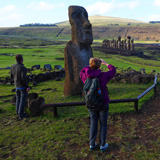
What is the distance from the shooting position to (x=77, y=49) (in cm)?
1045

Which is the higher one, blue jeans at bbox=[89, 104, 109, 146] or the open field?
blue jeans at bbox=[89, 104, 109, 146]

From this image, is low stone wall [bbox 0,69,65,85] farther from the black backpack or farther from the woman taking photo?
the black backpack

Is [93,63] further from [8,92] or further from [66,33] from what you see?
[66,33]

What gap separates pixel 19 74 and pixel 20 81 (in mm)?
251

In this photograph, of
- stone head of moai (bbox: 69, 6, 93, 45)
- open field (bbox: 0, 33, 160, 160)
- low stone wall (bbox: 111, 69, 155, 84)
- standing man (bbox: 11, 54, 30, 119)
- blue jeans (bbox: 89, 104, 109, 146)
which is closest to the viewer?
blue jeans (bbox: 89, 104, 109, 146)

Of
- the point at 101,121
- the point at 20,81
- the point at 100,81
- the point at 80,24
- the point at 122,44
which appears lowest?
the point at 122,44

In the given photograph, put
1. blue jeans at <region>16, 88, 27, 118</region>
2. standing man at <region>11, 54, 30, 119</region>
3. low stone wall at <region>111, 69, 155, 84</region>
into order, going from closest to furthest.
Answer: standing man at <region>11, 54, 30, 119</region>, blue jeans at <region>16, 88, 27, 118</region>, low stone wall at <region>111, 69, 155, 84</region>

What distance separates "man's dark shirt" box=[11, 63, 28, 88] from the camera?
7180 mm

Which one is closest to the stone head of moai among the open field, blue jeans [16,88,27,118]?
the open field

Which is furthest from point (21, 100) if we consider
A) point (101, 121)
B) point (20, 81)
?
point (101, 121)

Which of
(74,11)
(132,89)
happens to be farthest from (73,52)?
(132,89)

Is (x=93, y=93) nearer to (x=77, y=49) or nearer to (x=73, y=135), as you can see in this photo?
(x=73, y=135)

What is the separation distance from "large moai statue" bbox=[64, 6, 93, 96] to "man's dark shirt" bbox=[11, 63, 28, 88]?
3562 mm

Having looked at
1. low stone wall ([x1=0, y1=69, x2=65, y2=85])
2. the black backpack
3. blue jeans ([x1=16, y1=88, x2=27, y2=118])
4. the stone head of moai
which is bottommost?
low stone wall ([x1=0, y1=69, x2=65, y2=85])
